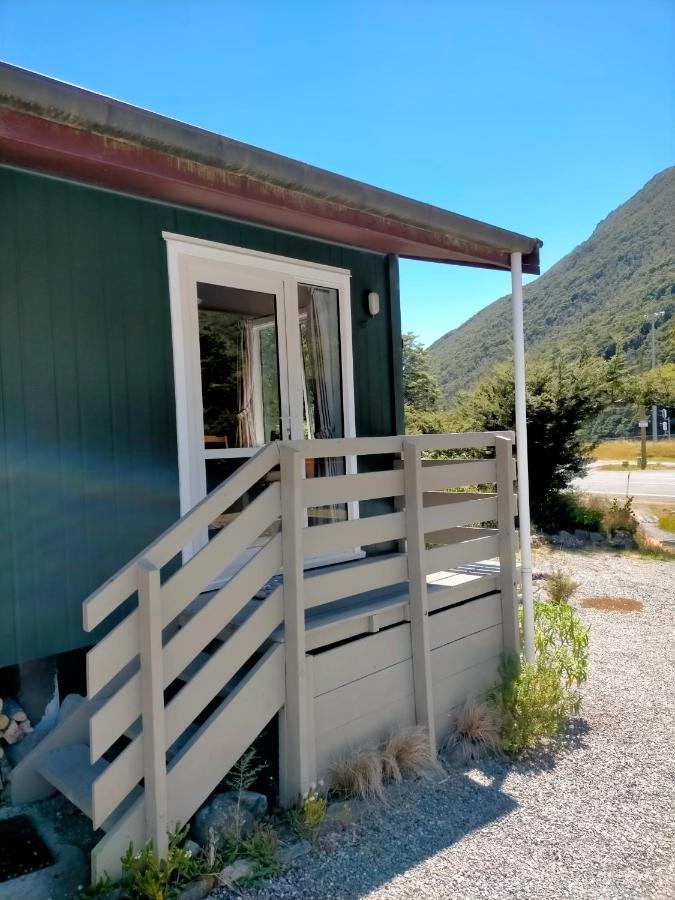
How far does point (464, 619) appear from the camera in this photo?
333 centimetres

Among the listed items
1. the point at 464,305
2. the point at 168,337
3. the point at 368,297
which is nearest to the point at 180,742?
the point at 168,337

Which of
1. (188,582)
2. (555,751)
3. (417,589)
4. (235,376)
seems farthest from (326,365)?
(555,751)

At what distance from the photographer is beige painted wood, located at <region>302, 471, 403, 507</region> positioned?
2686 mm

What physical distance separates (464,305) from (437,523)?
7345 cm

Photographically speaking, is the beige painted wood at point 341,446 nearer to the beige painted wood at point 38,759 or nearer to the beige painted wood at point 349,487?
the beige painted wood at point 349,487

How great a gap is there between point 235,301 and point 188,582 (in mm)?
2085

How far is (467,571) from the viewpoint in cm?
391

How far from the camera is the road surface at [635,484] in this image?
14.9 metres

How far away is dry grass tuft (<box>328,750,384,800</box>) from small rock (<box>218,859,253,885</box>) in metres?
0.57

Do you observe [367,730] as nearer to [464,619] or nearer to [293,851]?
[293,851]

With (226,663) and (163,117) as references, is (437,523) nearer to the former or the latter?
(226,663)

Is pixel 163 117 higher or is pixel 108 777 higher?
pixel 163 117

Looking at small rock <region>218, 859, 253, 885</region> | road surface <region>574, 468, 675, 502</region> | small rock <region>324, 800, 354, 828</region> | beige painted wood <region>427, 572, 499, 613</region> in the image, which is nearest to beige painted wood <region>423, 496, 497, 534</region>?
beige painted wood <region>427, 572, 499, 613</region>

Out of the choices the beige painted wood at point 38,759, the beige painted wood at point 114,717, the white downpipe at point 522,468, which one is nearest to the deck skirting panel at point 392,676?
the white downpipe at point 522,468
